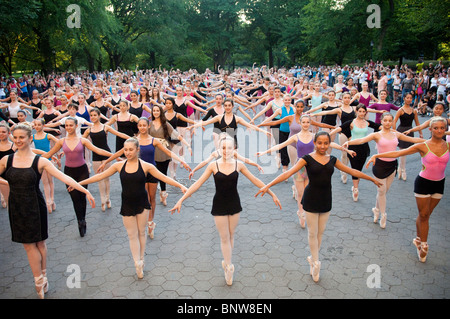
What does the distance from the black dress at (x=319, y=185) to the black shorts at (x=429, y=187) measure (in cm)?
166

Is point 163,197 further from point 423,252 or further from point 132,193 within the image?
point 423,252

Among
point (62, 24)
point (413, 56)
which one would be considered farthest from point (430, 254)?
point (413, 56)

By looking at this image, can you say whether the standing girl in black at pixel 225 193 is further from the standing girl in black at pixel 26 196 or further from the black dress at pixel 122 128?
the black dress at pixel 122 128

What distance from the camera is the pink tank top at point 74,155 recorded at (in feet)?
20.1

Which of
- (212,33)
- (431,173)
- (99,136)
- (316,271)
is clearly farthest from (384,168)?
(212,33)

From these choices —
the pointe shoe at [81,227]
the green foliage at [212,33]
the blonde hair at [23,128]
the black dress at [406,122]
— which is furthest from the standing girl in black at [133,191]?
the green foliage at [212,33]

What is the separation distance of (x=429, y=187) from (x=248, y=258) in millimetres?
2952

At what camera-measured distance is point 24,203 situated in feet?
14.7

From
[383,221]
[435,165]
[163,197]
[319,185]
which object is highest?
[435,165]

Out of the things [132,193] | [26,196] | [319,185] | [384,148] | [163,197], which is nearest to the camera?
[26,196]

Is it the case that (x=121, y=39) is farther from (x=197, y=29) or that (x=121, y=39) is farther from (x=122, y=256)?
(x=122, y=256)

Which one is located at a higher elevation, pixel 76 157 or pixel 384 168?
pixel 76 157

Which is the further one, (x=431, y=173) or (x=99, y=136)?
(x=99, y=136)
